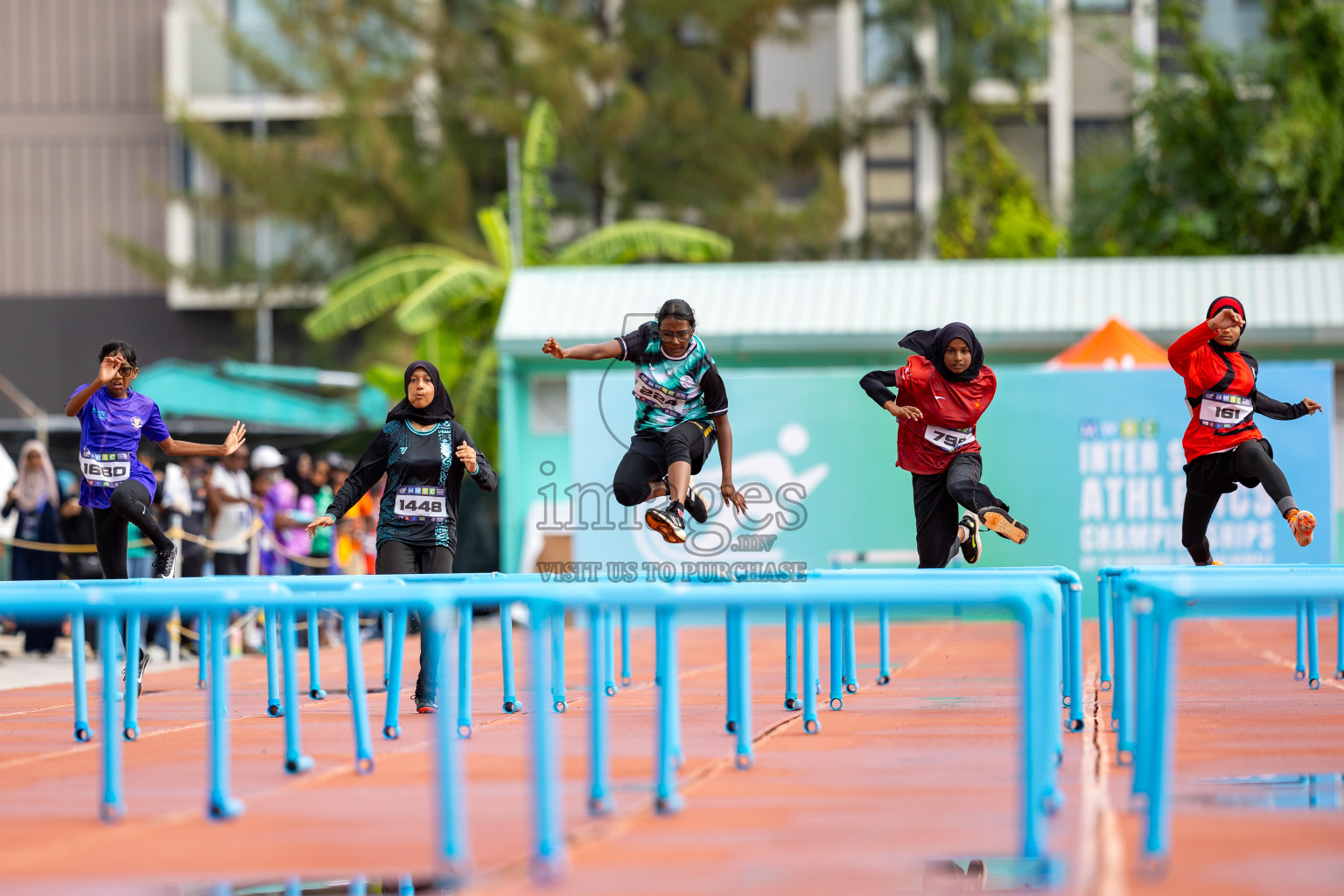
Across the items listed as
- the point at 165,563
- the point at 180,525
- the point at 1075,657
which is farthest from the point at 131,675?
the point at 180,525

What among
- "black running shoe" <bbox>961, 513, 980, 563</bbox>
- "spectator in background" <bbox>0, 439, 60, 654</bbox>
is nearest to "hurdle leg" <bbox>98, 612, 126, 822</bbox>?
"black running shoe" <bbox>961, 513, 980, 563</bbox>

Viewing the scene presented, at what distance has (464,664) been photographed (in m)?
8.28

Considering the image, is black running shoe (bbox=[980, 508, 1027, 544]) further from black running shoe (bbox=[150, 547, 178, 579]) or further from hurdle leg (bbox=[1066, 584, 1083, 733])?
black running shoe (bbox=[150, 547, 178, 579])

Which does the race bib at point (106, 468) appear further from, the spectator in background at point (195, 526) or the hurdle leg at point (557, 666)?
the spectator in background at point (195, 526)

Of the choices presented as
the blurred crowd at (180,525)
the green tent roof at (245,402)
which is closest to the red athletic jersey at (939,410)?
the blurred crowd at (180,525)

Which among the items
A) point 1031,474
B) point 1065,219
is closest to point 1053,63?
point 1065,219

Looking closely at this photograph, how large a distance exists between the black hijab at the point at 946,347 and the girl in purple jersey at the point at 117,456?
3.99 metres

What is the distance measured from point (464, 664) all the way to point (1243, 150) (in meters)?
23.5

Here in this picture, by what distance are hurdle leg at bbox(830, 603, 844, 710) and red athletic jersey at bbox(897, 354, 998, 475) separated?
4.14 ft

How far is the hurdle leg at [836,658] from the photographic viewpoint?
845cm

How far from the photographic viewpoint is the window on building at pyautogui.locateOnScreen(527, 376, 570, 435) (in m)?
20.1

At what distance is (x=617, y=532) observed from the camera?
18.2 meters

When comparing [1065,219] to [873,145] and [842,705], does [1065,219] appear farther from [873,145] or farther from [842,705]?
[842,705]

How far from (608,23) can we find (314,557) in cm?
1819
